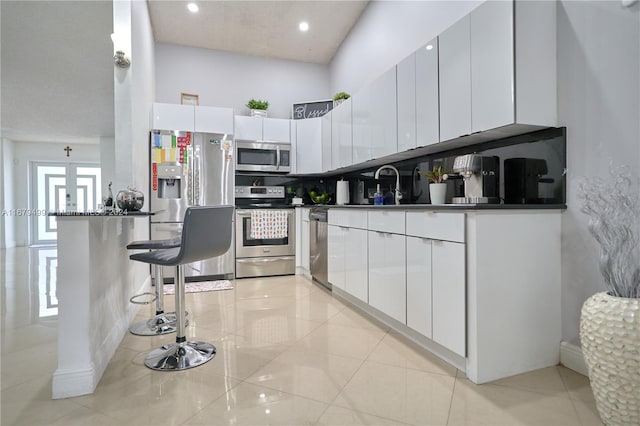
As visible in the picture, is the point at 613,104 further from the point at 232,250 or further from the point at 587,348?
the point at 232,250

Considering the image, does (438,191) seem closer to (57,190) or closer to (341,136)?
(341,136)

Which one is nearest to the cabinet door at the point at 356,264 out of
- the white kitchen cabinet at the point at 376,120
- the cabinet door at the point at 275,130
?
the white kitchen cabinet at the point at 376,120

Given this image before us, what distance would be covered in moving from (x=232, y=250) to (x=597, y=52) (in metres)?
3.87

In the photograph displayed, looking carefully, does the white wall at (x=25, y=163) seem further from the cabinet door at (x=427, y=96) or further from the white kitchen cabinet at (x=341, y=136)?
the cabinet door at (x=427, y=96)

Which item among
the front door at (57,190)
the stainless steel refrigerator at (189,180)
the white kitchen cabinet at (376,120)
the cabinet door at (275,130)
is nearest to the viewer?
the white kitchen cabinet at (376,120)

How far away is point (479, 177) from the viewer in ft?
6.90

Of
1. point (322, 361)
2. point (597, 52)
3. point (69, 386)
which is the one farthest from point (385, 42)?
point (69, 386)

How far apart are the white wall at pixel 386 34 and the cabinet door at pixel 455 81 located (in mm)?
476

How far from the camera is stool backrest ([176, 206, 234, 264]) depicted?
1.83 metres

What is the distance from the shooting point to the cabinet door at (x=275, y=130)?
464 cm

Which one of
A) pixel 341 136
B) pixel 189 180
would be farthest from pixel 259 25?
pixel 189 180

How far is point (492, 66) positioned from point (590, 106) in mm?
547

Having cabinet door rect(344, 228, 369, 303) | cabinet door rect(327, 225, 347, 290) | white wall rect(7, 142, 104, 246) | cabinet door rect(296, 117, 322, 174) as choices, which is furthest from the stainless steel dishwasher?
white wall rect(7, 142, 104, 246)

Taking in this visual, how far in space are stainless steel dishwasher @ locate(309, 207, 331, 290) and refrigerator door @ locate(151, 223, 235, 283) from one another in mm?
1029
